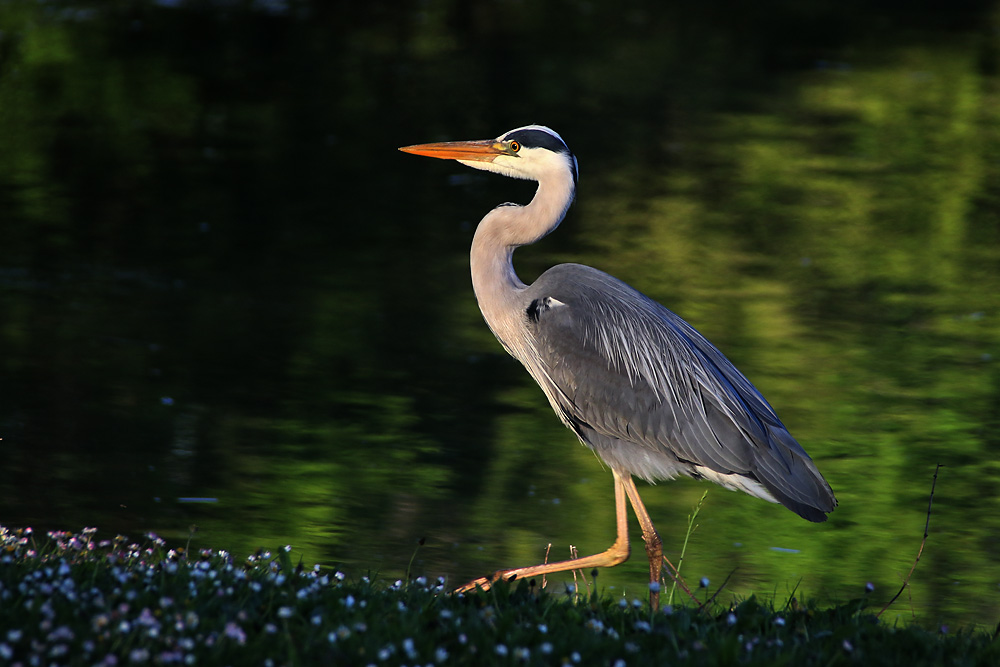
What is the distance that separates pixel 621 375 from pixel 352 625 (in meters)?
2.35

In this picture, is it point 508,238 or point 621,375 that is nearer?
point 621,375

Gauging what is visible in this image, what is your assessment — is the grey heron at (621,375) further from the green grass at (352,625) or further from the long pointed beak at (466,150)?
the green grass at (352,625)

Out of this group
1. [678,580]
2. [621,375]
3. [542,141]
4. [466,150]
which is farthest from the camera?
[466,150]

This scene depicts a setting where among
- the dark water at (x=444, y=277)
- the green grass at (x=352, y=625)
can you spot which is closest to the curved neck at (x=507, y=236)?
the dark water at (x=444, y=277)

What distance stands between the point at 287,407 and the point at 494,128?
8257 millimetres

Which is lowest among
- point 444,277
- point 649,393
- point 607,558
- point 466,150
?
point 607,558

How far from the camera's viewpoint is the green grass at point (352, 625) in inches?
160

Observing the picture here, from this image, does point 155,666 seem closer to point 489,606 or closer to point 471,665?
point 471,665

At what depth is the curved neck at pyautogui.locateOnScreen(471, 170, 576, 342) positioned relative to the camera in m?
6.52

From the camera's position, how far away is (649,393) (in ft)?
20.5

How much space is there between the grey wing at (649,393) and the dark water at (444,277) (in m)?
0.74

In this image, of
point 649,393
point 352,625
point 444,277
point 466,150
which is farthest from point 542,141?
point 444,277

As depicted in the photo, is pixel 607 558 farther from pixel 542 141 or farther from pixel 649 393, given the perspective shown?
pixel 542 141

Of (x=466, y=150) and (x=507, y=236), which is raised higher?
(x=466, y=150)
